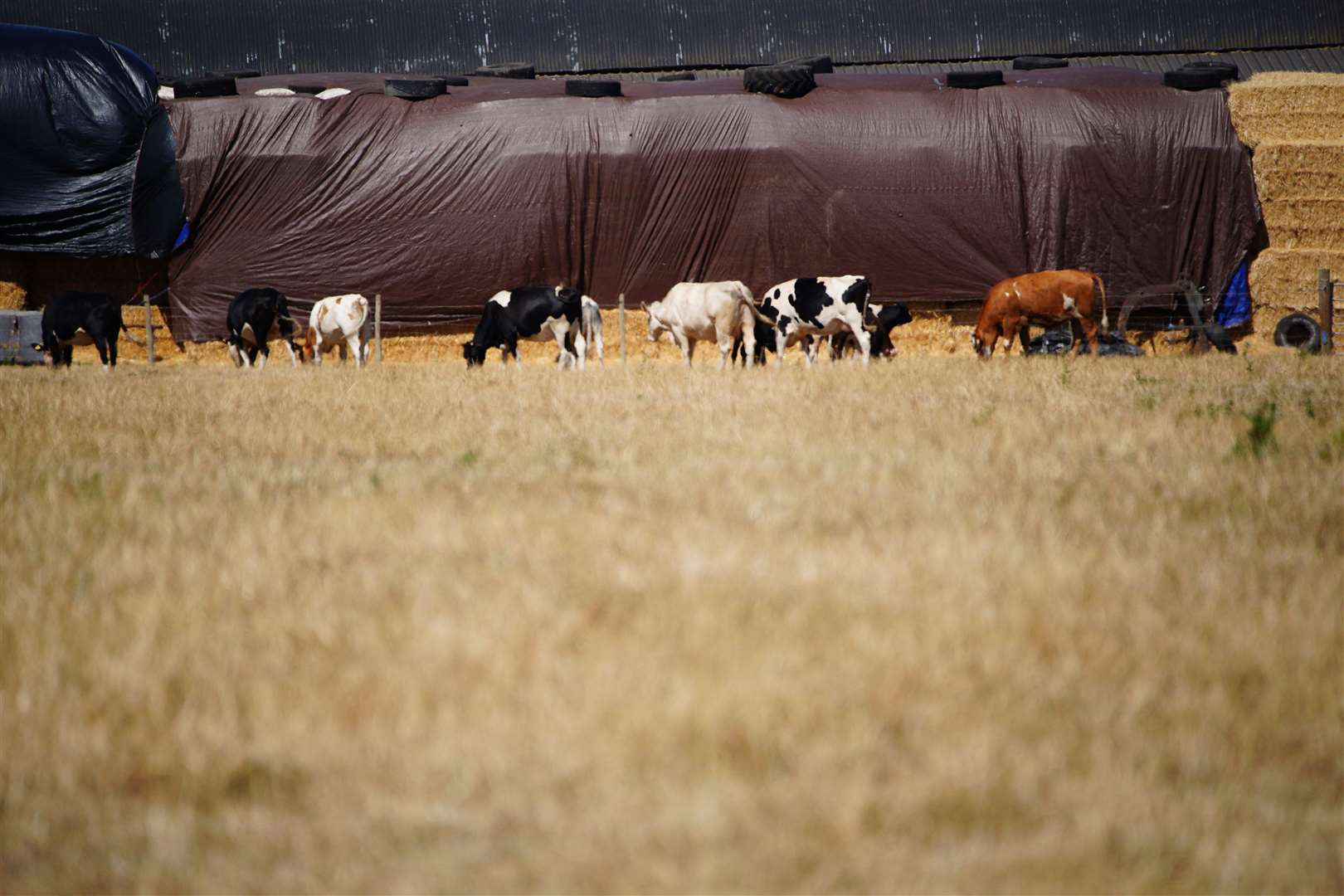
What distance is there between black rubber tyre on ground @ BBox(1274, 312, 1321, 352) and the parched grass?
17.6m

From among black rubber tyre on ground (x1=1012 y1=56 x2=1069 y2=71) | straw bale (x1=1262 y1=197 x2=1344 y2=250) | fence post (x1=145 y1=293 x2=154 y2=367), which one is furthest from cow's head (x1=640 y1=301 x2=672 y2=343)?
black rubber tyre on ground (x1=1012 y1=56 x2=1069 y2=71)

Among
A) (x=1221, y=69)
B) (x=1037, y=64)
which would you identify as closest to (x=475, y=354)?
(x=1221, y=69)

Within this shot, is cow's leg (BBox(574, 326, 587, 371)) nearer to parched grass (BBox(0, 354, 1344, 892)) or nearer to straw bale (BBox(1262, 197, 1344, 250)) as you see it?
parched grass (BBox(0, 354, 1344, 892))

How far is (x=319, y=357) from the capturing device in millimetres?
20859

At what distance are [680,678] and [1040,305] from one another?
1714 centimetres

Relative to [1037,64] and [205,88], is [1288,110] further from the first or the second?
[205,88]

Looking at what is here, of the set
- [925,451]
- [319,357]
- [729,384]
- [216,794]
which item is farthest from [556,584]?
[319,357]

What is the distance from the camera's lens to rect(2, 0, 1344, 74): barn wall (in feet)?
114

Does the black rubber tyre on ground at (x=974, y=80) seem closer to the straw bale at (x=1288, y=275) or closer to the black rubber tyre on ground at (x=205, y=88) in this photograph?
the straw bale at (x=1288, y=275)

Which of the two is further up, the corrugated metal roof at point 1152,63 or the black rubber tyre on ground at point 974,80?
the corrugated metal roof at point 1152,63

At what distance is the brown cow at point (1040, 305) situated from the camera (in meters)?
18.7

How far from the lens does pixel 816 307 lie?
61.0 ft

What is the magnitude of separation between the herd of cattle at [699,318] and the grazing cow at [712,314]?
0.06 feet

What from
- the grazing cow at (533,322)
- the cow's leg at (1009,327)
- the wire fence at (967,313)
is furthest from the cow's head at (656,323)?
the cow's leg at (1009,327)
